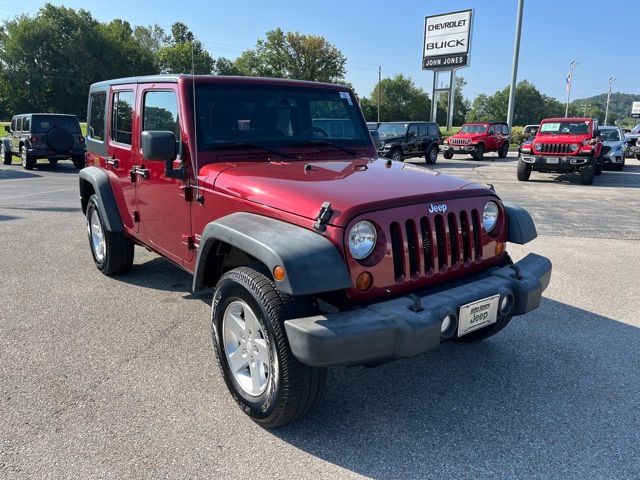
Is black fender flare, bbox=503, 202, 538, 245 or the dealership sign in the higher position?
the dealership sign

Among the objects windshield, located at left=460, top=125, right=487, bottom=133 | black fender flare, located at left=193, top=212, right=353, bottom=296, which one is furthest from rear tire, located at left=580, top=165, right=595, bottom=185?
black fender flare, located at left=193, top=212, right=353, bottom=296

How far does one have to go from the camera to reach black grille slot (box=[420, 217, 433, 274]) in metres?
2.80

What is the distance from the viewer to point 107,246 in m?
5.13

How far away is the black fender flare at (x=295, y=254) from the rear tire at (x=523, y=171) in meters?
14.5

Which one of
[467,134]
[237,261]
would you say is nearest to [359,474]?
[237,261]

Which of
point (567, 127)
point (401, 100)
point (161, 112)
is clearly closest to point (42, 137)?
point (161, 112)

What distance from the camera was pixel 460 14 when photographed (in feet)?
109

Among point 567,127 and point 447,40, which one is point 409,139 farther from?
point 447,40

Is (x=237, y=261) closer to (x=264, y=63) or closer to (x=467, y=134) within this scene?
(x=467, y=134)

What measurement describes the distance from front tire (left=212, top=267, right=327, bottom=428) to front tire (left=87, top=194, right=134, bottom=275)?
2.54m

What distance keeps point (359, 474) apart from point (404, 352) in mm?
643

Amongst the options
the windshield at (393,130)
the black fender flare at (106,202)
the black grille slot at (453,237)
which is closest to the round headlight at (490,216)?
the black grille slot at (453,237)

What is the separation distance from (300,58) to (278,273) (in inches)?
2599

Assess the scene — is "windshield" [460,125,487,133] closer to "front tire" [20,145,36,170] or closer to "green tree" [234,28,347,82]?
"front tire" [20,145,36,170]
